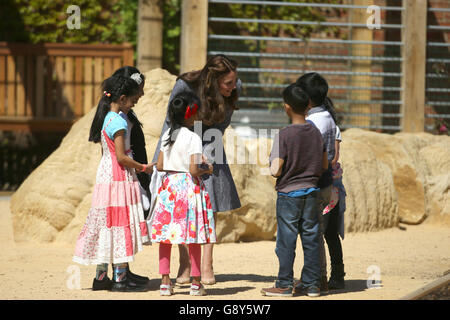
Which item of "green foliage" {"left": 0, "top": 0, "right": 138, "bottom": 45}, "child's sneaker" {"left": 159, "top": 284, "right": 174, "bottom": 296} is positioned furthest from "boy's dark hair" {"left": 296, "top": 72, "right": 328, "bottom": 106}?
"green foliage" {"left": 0, "top": 0, "right": 138, "bottom": 45}

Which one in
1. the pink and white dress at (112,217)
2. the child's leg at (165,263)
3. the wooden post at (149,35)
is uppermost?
the wooden post at (149,35)

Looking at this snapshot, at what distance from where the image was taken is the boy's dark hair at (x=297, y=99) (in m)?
4.72

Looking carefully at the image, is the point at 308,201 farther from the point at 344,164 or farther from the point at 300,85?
the point at 344,164

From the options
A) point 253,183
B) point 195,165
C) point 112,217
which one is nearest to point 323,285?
point 195,165

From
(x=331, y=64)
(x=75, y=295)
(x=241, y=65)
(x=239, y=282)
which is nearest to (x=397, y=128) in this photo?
(x=331, y=64)

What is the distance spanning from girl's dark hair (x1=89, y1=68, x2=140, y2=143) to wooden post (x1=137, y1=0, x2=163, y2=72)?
476cm

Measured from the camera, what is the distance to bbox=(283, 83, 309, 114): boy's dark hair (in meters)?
4.72

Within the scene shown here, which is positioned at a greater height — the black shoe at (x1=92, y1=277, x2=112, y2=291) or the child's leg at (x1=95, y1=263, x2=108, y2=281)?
the child's leg at (x1=95, y1=263, x2=108, y2=281)

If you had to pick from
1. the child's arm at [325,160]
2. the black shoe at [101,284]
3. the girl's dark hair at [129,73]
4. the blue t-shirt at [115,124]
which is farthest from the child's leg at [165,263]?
the child's arm at [325,160]

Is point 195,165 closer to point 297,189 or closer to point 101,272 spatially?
point 297,189

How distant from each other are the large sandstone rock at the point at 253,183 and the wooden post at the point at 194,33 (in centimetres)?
141

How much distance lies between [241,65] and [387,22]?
234 cm

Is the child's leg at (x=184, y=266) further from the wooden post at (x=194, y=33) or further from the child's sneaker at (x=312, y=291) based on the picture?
the wooden post at (x=194, y=33)

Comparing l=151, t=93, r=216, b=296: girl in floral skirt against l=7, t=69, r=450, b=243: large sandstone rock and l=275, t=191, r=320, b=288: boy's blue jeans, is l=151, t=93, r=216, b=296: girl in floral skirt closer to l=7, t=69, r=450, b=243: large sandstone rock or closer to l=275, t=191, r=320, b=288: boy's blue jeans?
l=275, t=191, r=320, b=288: boy's blue jeans
